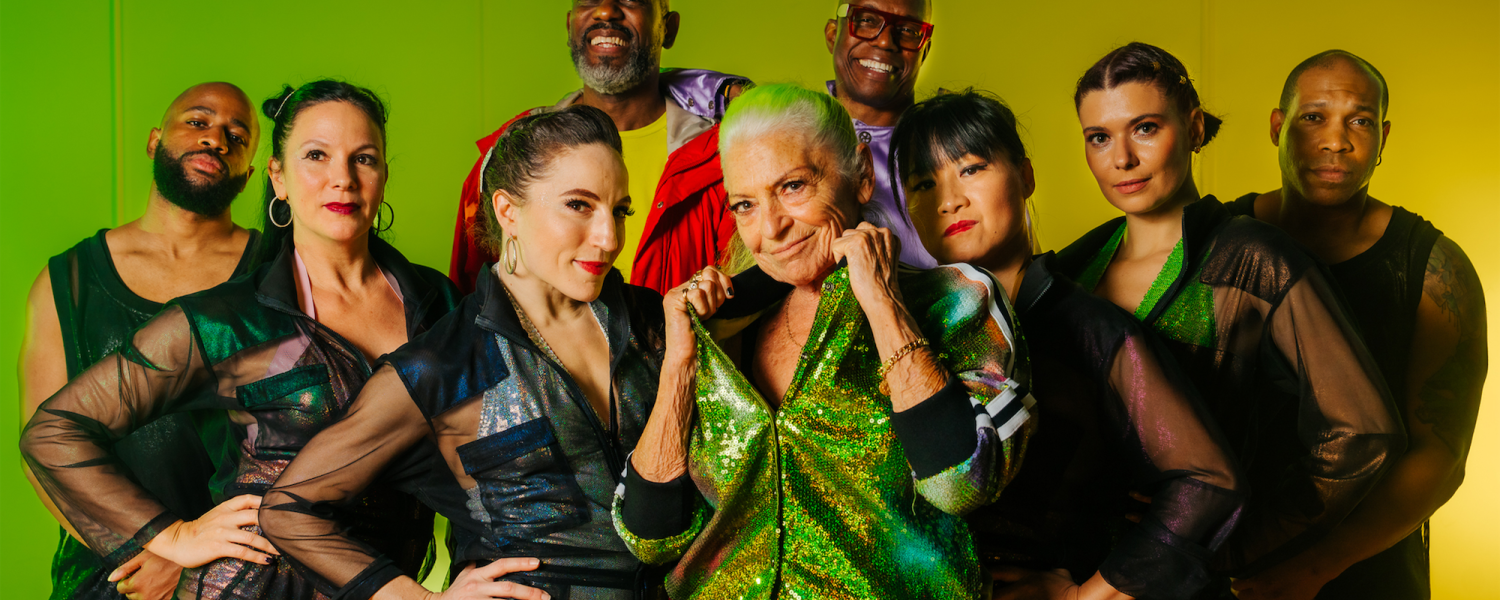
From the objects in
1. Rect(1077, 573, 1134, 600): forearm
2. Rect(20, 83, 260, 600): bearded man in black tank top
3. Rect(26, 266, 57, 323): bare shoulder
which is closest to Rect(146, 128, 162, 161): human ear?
Rect(20, 83, 260, 600): bearded man in black tank top

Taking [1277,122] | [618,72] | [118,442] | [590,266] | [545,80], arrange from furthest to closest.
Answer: [545,80]
[618,72]
[1277,122]
[118,442]
[590,266]

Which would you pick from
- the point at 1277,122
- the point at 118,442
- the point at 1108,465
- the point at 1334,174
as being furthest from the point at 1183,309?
the point at 118,442

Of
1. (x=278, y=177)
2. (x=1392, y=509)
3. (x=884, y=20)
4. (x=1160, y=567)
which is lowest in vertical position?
(x=1392, y=509)

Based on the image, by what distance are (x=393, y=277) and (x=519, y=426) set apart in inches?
31.5

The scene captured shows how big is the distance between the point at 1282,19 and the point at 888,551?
4.28 meters

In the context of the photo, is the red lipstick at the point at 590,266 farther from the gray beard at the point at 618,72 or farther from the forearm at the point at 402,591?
the gray beard at the point at 618,72

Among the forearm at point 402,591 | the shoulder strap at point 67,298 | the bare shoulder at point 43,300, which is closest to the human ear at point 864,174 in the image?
the forearm at point 402,591

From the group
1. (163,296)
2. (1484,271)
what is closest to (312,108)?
(163,296)

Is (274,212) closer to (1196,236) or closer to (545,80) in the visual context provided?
(1196,236)

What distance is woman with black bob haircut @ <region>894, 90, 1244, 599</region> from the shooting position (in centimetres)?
223

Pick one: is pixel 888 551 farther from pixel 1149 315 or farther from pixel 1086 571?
pixel 1149 315

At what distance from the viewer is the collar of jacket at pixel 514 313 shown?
2.21 m

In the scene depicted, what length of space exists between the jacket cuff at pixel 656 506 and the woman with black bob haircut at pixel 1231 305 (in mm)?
1376

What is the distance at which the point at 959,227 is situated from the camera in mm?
2527
